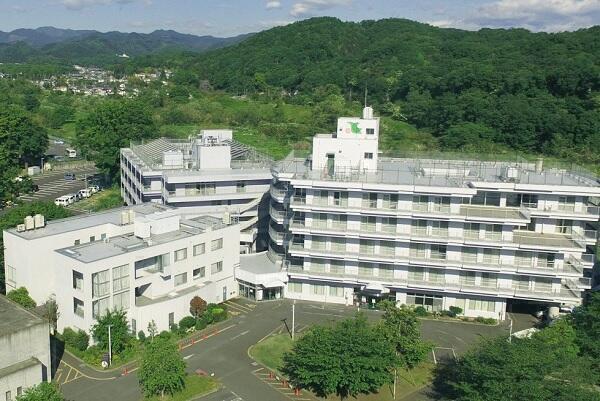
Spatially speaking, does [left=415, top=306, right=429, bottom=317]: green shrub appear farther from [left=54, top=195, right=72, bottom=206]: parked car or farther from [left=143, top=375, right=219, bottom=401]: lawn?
[left=54, top=195, right=72, bottom=206]: parked car

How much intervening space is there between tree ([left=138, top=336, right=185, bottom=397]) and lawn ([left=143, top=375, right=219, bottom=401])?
0.31 metres

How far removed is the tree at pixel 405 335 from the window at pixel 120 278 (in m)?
16.1

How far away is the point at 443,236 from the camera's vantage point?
41.0 metres

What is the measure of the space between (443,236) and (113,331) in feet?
74.4

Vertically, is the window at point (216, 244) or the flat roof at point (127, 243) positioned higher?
the flat roof at point (127, 243)

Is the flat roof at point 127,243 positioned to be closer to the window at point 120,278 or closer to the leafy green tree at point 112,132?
the window at point 120,278

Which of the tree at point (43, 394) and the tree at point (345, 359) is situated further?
the tree at point (345, 359)

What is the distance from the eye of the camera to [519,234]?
41656 mm

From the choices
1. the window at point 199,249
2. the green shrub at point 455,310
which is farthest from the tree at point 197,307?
the green shrub at point 455,310

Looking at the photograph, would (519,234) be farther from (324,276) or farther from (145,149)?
(145,149)

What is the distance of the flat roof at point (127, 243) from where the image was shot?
36281 mm

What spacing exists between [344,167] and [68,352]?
22.9m

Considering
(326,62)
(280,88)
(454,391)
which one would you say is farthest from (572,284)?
(326,62)

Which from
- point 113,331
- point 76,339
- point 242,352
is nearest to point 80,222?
point 76,339
